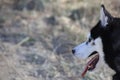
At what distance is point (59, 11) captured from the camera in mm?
9312

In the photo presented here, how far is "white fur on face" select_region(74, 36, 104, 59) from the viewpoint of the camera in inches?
216

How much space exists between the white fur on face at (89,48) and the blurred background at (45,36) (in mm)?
841

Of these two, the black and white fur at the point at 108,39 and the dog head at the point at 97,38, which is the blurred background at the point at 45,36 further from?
the black and white fur at the point at 108,39

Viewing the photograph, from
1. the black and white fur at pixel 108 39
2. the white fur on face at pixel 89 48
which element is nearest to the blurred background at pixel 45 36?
the white fur on face at pixel 89 48

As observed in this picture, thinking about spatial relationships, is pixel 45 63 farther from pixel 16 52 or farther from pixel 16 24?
pixel 16 24

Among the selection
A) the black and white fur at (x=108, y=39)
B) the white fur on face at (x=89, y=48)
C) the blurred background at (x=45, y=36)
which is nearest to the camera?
the black and white fur at (x=108, y=39)

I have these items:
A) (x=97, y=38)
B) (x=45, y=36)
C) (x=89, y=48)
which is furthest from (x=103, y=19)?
(x=45, y=36)

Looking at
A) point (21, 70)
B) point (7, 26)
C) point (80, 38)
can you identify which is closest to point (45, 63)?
point (21, 70)

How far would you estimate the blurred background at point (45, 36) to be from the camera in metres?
6.72

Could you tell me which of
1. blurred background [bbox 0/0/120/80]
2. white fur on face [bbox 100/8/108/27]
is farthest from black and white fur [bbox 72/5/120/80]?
blurred background [bbox 0/0/120/80]

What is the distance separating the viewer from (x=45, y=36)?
8258 millimetres

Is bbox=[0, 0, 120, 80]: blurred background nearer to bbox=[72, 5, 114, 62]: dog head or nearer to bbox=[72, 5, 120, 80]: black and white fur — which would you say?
bbox=[72, 5, 114, 62]: dog head

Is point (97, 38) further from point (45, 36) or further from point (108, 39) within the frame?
point (45, 36)

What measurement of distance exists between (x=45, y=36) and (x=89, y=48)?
2678 millimetres
